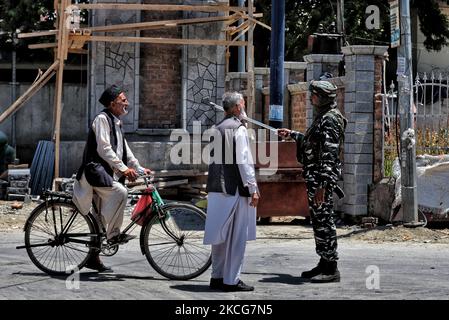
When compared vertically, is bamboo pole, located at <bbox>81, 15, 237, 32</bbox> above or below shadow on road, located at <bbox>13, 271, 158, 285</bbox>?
above

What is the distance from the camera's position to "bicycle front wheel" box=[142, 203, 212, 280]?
29.0 feet

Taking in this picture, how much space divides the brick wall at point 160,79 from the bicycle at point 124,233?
8.99m

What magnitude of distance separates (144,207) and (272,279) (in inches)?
55.0

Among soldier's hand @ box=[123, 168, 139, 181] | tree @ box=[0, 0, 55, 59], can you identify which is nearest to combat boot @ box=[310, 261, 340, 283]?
soldier's hand @ box=[123, 168, 139, 181]

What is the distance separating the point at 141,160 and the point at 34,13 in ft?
28.5

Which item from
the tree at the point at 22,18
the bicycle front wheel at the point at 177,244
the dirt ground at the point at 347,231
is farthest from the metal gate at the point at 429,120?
the tree at the point at 22,18

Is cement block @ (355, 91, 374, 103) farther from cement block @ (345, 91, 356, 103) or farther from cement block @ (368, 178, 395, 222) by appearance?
cement block @ (368, 178, 395, 222)

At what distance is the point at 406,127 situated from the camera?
12.7 metres

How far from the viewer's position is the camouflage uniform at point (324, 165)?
883cm

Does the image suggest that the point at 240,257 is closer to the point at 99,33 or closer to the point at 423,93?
the point at 423,93

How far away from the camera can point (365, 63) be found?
13.5m

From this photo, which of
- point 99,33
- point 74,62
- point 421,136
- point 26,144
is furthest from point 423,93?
point 74,62

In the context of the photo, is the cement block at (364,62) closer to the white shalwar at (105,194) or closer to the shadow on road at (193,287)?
the white shalwar at (105,194)

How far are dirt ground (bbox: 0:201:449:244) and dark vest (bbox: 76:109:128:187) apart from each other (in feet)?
13.8
